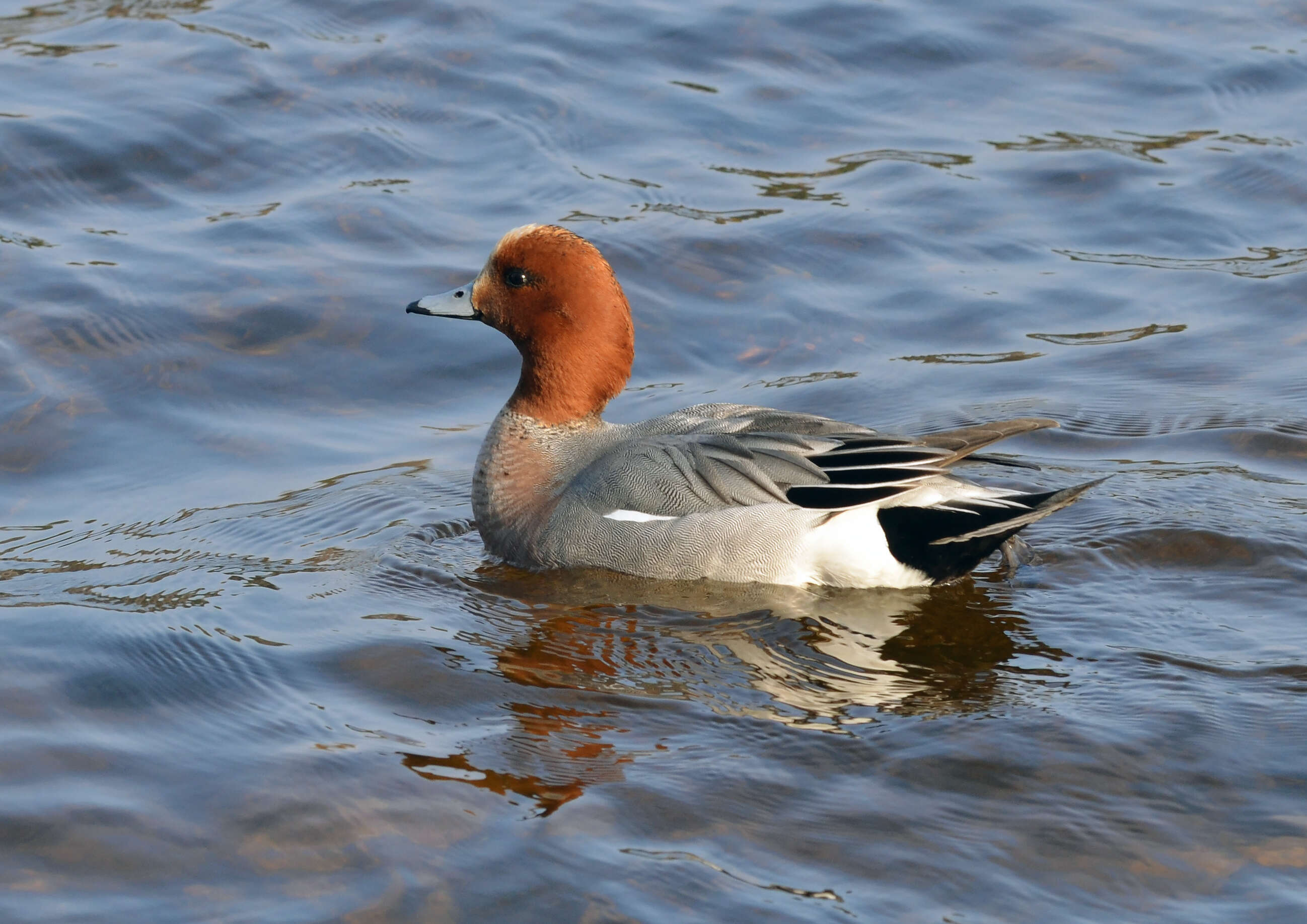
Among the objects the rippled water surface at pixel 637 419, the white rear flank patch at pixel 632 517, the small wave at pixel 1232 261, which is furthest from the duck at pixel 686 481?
the small wave at pixel 1232 261

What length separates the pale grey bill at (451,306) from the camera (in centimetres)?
620

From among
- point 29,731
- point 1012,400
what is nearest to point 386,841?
point 29,731

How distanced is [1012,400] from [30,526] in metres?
4.12

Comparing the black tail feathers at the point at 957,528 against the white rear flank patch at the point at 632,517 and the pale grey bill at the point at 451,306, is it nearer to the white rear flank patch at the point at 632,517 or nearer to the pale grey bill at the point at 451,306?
the white rear flank patch at the point at 632,517

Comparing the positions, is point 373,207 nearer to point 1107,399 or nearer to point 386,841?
point 1107,399

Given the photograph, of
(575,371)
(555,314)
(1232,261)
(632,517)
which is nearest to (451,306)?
(555,314)

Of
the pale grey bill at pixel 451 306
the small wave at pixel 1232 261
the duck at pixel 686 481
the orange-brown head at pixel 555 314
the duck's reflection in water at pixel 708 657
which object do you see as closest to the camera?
the duck's reflection in water at pixel 708 657

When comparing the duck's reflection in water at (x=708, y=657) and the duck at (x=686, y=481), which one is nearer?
the duck's reflection in water at (x=708, y=657)

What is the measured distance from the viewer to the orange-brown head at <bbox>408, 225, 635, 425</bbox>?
6059mm

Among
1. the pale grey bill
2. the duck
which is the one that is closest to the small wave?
the duck

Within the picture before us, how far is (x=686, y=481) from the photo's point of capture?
558cm

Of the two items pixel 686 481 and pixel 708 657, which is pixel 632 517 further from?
pixel 708 657

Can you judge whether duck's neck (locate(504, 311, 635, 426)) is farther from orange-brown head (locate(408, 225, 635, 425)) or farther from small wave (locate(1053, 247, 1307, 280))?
small wave (locate(1053, 247, 1307, 280))

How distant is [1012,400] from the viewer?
280 inches
